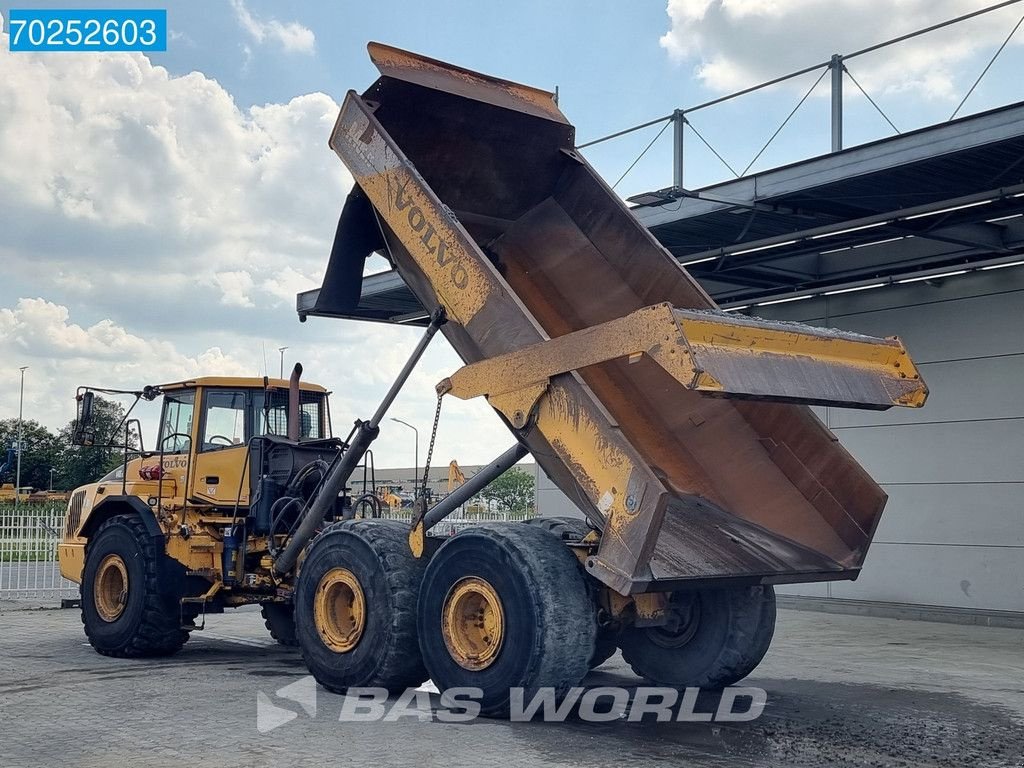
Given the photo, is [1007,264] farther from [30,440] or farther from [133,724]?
[30,440]

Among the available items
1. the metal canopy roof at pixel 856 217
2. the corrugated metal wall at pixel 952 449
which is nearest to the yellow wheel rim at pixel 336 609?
the metal canopy roof at pixel 856 217

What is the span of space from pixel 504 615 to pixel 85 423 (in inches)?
203

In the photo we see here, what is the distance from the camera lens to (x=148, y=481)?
37.2 feet

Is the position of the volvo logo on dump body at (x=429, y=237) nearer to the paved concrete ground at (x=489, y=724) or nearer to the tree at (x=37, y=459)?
the paved concrete ground at (x=489, y=724)

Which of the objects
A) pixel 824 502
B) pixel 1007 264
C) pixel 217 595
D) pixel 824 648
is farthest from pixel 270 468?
pixel 1007 264

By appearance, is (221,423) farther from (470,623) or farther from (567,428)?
(567,428)

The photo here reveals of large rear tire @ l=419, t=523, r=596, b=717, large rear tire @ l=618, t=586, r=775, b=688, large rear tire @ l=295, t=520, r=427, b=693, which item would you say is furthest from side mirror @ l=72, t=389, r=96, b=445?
large rear tire @ l=618, t=586, r=775, b=688

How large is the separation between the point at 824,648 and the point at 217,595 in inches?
244

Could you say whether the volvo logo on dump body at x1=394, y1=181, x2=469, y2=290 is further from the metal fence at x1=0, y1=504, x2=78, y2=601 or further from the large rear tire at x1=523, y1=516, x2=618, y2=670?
the metal fence at x1=0, y1=504, x2=78, y2=601

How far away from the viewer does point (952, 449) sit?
1512 centimetres

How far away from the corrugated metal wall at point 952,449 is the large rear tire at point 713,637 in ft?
23.3

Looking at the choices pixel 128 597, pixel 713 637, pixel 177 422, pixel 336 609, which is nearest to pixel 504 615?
pixel 336 609

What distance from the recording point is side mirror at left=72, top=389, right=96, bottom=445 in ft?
33.7

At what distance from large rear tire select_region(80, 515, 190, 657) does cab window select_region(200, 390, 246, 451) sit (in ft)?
3.30
